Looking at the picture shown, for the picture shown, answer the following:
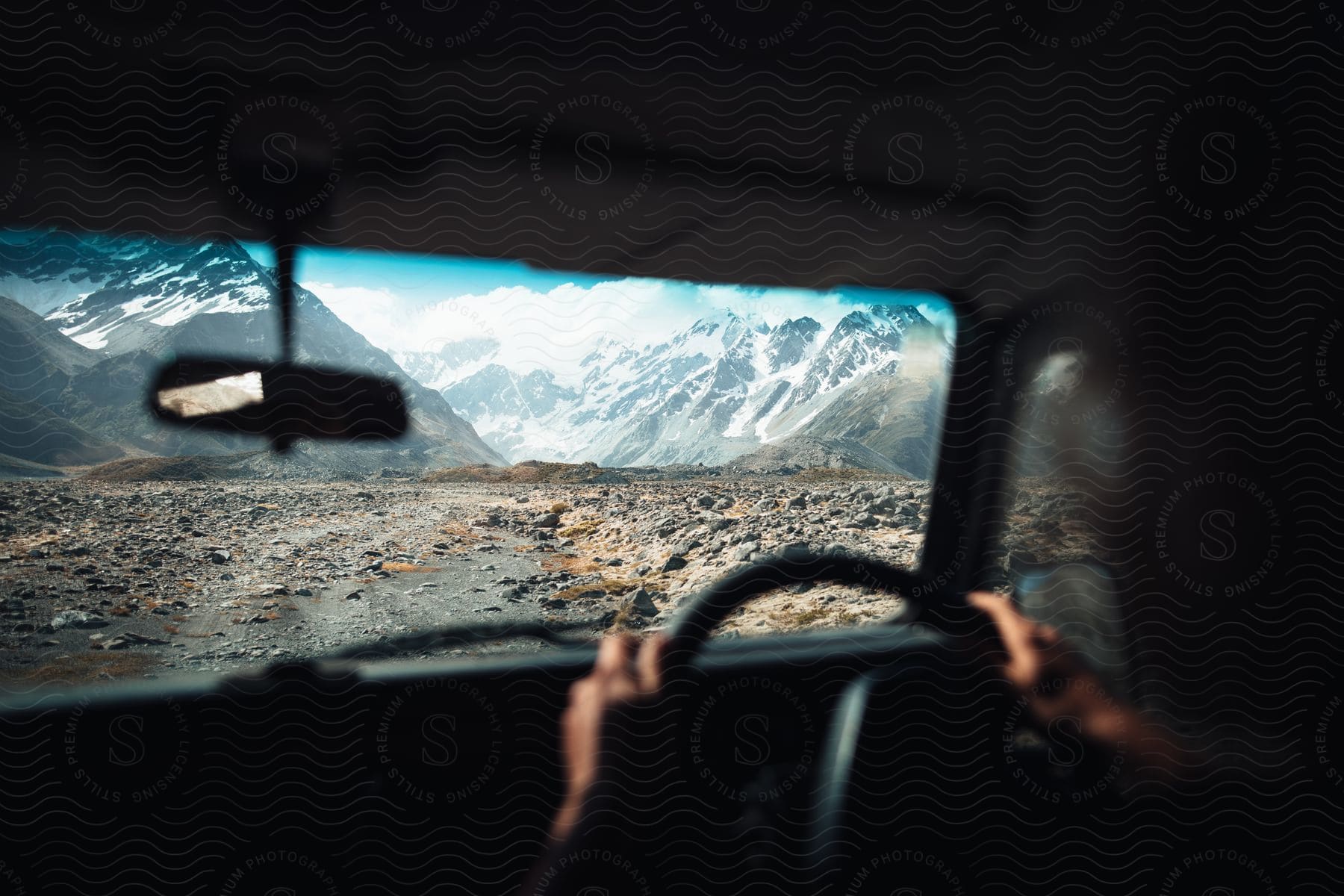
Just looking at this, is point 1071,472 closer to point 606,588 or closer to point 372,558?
point 606,588

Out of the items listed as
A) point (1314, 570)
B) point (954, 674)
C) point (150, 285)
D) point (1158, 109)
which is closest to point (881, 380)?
point (954, 674)

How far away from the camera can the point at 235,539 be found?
1.09 m

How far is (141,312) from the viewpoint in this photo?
1058mm

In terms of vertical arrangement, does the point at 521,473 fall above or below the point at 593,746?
above

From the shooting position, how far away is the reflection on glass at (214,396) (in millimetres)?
1052

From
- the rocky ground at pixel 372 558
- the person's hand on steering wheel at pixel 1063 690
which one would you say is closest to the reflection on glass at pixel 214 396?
the rocky ground at pixel 372 558

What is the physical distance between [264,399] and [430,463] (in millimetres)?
313

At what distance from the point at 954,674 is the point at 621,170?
1.39 meters

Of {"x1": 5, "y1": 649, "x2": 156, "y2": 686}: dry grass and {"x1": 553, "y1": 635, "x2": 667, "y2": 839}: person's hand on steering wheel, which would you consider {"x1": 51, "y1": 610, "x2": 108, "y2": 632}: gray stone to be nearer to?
{"x1": 5, "y1": 649, "x2": 156, "y2": 686}: dry grass

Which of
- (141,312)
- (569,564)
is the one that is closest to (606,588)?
(569,564)

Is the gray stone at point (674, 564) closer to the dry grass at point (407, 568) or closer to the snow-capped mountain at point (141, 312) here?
the dry grass at point (407, 568)

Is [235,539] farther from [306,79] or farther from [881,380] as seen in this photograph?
[881,380]

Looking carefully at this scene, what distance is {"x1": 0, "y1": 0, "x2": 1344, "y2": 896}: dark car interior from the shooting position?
1.03 m

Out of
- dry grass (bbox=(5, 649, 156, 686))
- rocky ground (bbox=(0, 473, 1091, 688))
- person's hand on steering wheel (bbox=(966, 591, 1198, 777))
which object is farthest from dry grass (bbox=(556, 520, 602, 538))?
person's hand on steering wheel (bbox=(966, 591, 1198, 777))
